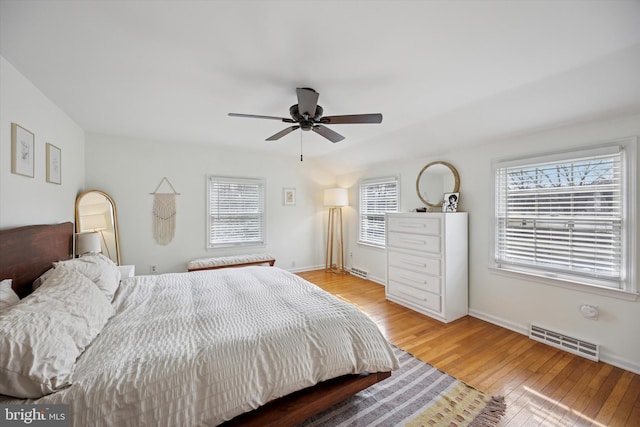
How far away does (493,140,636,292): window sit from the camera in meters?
2.19

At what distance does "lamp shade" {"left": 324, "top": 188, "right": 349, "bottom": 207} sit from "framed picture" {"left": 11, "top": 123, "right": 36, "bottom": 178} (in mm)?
4063

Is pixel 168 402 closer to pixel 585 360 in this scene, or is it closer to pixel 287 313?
pixel 287 313

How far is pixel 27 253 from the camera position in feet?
6.16

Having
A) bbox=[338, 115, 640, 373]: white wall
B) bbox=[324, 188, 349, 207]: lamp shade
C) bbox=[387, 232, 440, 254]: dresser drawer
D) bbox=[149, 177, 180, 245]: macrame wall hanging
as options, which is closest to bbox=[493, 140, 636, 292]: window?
bbox=[338, 115, 640, 373]: white wall

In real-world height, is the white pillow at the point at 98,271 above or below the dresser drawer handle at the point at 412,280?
above

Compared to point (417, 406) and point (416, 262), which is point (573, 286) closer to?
point (416, 262)

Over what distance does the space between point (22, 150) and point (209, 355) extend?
7.65 ft

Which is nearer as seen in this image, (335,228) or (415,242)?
(415,242)

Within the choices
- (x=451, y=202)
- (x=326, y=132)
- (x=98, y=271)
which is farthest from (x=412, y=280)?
(x=98, y=271)

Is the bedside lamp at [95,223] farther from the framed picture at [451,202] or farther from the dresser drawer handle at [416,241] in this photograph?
the framed picture at [451,202]

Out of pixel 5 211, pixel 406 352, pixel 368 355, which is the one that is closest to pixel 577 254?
pixel 406 352

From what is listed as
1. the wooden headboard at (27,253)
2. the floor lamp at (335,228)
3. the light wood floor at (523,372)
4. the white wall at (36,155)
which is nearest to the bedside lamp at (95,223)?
the white wall at (36,155)

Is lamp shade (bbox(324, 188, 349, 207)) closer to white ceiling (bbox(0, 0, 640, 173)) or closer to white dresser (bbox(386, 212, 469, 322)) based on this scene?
white dresser (bbox(386, 212, 469, 322))

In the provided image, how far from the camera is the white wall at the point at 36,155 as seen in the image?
183 centimetres
